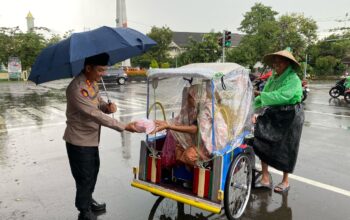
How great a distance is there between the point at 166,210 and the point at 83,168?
111cm

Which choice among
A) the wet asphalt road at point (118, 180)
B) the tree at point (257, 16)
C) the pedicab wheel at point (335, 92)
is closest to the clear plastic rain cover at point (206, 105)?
the wet asphalt road at point (118, 180)

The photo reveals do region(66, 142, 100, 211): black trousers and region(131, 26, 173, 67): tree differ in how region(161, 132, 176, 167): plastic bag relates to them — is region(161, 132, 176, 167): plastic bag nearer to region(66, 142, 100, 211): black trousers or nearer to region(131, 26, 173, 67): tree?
region(66, 142, 100, 211): black trousers

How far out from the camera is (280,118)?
401 cm

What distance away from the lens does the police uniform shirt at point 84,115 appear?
2.98 metres

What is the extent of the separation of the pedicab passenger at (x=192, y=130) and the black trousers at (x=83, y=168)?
0.73 m

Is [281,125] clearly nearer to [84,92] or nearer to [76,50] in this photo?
[84,92]

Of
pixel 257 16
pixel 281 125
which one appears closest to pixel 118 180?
pixel 281 125

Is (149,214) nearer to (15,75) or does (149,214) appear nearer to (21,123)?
(21,123)

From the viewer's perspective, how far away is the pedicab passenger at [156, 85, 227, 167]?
124 inches

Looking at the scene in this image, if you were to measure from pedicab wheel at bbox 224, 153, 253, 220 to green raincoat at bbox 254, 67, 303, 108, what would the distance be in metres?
0.71

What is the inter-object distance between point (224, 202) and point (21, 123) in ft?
23.9

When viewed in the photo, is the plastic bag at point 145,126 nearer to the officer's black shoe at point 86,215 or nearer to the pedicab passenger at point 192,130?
the pedicab passenger at point 192,130

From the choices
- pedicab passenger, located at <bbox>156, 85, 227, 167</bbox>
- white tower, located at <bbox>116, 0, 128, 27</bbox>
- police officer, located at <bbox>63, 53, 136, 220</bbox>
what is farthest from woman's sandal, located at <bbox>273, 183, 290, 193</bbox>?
white tower, located at <bbox>116, 0, 128, 27</bbox>

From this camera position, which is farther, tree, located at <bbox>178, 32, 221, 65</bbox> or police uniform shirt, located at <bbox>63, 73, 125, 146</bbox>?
tree, located at <bbox>178, 32, 221, 65</bbox>
